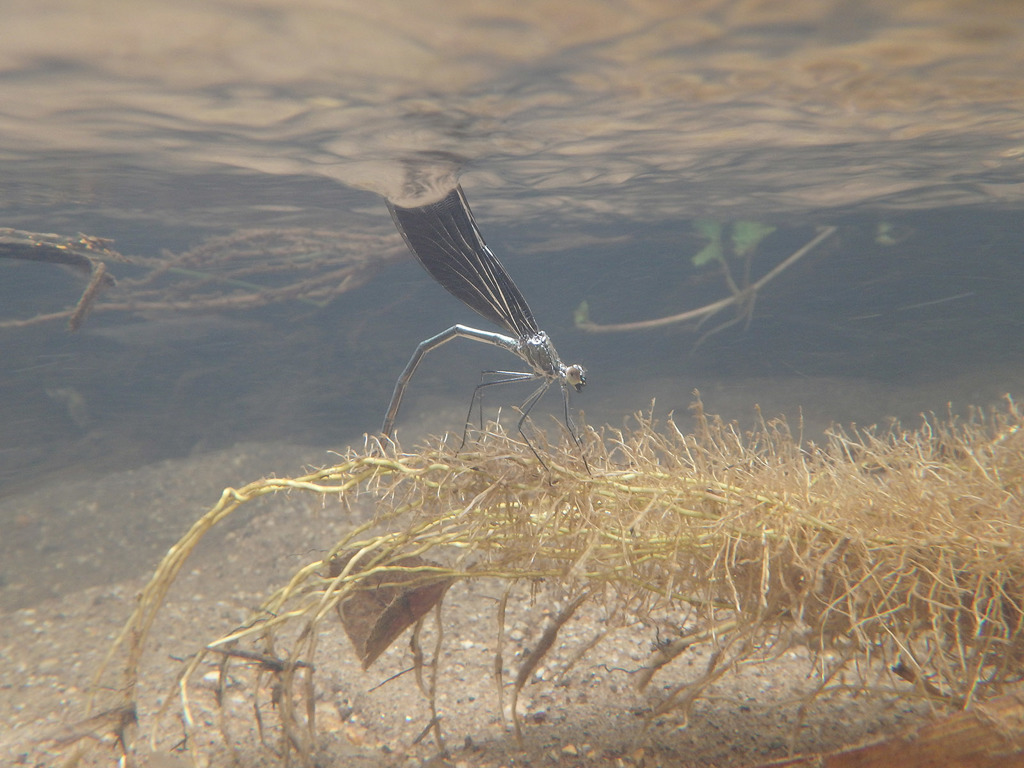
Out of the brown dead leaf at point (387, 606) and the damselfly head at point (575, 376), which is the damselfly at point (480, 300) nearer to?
the damselfly head at point (575, 376)

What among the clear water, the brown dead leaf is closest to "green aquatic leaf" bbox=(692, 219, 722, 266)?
the clear water

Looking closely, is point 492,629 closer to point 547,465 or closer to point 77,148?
point 547,465

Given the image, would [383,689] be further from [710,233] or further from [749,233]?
[710,233]

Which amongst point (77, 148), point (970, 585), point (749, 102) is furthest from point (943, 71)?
point (77, 148)

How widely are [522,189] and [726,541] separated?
729 centimetres

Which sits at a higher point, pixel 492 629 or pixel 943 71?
pixel 943 71

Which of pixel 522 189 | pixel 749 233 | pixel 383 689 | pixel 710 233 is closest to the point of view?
pixel 383 689

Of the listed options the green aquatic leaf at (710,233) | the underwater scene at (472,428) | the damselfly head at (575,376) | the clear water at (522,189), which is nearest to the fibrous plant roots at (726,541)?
the underwater scene at (472,428)

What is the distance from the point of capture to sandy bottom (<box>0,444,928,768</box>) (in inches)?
82.4

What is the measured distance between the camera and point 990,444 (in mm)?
2033

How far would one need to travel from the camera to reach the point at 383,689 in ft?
9.86

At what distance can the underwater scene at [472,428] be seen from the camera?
1.79m

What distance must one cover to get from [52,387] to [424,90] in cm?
1037

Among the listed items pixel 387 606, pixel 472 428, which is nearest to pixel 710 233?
pixel 472 428
